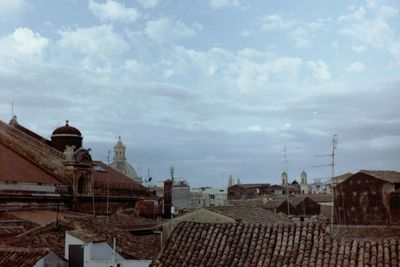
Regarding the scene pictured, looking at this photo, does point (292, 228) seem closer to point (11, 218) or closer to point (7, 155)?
point (11, 218)

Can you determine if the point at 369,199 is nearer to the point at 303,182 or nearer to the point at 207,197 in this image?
the point at 207,197

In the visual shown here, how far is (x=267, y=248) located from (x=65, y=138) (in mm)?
32221

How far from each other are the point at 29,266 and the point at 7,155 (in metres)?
20.5

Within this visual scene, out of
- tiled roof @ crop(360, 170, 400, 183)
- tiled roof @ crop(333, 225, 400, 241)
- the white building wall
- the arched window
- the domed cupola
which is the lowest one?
tiled roof @ crop(333, 225, 400, 241)

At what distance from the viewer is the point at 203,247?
574 inches

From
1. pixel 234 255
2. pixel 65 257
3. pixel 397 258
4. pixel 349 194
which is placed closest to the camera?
pixel 397 258

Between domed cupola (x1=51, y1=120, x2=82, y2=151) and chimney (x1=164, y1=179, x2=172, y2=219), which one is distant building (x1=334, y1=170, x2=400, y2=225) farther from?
domed cupola (x1=51, y1=120, x2=82, y2=151)

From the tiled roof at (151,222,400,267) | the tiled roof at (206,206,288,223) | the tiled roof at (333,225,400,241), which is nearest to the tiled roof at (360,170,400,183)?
the tiled roof at (333,225,400,241)

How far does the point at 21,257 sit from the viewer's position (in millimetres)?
16609

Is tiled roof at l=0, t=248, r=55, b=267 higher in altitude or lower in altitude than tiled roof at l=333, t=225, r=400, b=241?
higher

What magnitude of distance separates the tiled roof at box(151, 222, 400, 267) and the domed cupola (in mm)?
29489

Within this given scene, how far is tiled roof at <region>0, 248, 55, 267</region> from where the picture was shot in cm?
1620

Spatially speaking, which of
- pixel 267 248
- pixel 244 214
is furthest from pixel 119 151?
pixel 267 248

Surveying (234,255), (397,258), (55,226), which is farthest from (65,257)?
(397,258)
